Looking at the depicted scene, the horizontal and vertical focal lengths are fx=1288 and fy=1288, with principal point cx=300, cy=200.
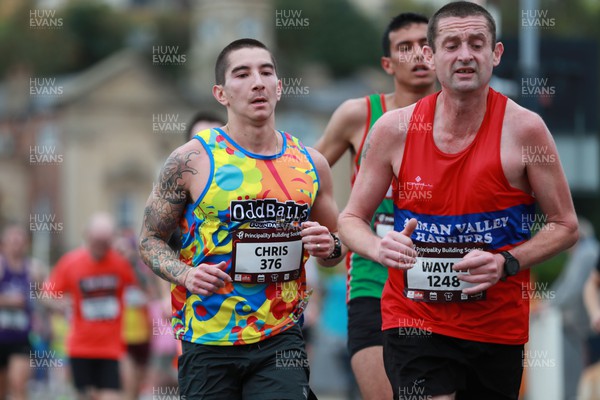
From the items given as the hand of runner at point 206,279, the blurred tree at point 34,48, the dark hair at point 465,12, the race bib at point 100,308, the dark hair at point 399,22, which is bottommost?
the race bib at point 100,308

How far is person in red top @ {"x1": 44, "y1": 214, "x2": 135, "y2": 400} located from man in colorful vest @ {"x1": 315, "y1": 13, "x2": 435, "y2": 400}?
21.0 ft

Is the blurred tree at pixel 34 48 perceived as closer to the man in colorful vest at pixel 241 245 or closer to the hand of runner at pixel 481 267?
the man in colorful vest at pixel 241 245

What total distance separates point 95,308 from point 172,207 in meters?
7.58

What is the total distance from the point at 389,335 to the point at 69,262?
8.27 meters

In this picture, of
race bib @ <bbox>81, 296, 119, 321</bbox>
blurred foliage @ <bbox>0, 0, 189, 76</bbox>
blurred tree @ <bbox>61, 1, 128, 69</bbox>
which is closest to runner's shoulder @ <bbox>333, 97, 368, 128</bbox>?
race bib @ <bbox>81, 296, 119, 321</bbox>

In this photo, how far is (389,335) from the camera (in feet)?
21.3

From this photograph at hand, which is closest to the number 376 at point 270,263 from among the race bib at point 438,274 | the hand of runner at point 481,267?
the race bib at point 438,274

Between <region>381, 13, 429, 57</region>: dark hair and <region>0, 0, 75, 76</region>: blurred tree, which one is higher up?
<region>0, 0, 75, 76</region>: blurred tree

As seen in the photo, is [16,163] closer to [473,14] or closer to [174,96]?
[174,96]

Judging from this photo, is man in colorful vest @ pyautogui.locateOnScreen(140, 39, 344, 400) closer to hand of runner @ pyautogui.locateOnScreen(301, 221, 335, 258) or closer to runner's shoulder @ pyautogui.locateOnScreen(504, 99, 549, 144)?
hand of runner @ pyautogui.locateOnScreen(301, 221, 335, 258)

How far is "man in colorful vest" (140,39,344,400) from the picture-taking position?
6.57 meters

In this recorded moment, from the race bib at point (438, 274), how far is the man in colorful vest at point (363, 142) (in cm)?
134

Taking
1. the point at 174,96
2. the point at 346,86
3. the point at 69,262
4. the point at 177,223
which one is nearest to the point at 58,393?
the point at 69,262

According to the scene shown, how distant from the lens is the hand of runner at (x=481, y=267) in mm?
6020
